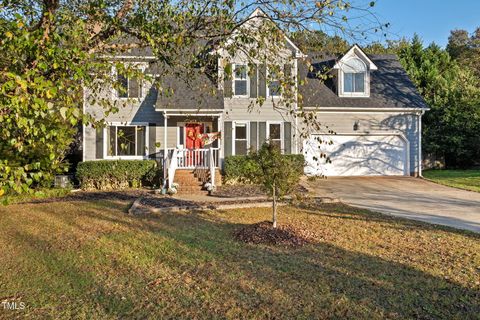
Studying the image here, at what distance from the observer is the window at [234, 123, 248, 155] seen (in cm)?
1800

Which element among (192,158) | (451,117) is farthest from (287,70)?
(451,117)

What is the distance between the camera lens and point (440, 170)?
2356 cm

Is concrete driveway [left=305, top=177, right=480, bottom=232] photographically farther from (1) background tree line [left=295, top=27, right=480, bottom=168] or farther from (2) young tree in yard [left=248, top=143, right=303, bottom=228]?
(1) background tree line [left=295, top=27, right=480, bottom=168]

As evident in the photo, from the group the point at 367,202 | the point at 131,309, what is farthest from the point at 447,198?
the point at 131,309

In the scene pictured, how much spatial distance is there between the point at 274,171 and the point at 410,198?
7213 mm

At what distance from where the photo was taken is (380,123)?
19.5m

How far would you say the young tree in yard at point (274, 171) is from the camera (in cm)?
769

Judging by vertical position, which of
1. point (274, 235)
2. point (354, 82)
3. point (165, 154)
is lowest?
point (274, 235)

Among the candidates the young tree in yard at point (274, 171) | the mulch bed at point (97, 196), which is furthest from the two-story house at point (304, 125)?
the young tree in yard at point (274, 171)

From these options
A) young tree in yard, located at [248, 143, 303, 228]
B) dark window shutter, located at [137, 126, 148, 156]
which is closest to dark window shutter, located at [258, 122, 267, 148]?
dark window shutter, located at [137, 126, 148, 156]

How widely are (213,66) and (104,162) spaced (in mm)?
11519

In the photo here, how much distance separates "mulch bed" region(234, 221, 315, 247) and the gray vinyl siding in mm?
12476

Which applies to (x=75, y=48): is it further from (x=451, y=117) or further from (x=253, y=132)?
(x=451, y=117)

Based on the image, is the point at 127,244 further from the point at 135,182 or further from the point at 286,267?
the point at 135,182
